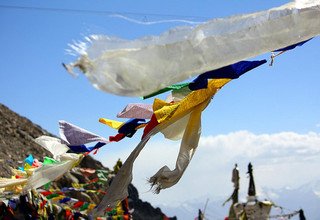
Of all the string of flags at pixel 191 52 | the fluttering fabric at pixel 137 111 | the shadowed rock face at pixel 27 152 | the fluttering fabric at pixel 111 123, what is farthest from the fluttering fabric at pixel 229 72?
the shadowed rock face at pixel 27 152

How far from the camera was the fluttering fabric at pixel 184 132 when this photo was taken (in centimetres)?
555

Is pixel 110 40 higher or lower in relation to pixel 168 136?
lower

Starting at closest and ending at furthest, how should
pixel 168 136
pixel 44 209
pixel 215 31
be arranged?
1. pixel 215 31
2. pixel 168 136
3. pixel 44 209

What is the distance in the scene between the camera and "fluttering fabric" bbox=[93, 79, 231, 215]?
18.2ft

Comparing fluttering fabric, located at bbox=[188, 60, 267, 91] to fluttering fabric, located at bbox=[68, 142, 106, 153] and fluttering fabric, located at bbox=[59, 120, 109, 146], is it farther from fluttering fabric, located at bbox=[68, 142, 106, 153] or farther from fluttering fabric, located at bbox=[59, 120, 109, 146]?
fluttering fabric, located at bbox=[68, 142, 106, 153]

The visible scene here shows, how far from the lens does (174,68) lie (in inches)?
139

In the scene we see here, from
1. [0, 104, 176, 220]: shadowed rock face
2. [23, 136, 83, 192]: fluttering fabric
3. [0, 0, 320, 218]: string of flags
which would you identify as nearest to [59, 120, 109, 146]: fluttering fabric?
→ [23, 136, 83, 192]: fluttering fabric

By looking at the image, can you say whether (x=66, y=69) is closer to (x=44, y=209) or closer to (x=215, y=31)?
(x=215, y=31)

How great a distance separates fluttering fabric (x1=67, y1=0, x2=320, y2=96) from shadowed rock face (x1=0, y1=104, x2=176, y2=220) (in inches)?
980

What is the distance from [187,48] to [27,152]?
36393mm

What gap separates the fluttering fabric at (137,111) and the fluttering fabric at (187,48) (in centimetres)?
303

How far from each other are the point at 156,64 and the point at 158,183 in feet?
6.94

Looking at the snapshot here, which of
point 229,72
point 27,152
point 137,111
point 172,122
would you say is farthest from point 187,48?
point 27,152

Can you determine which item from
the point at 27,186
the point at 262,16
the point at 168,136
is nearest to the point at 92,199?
the point at 27,186
